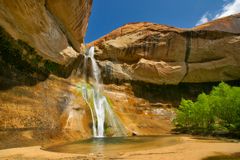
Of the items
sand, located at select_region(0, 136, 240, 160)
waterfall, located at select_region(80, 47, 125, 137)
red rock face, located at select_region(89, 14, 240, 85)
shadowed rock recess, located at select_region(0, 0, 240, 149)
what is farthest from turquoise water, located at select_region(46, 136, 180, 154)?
red rock face, located at select_region(89, 14, 240, 85)

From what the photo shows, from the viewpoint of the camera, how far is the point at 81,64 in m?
33.2

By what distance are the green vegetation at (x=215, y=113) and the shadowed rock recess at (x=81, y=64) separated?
3.49m

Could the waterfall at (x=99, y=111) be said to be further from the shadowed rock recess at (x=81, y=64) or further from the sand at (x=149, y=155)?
the sand at (x=149, y=155)

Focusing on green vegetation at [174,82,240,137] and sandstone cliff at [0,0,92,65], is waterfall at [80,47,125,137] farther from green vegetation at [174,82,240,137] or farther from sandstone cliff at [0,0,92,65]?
green vegetation at [174,82,240,137]

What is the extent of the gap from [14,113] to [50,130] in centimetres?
335

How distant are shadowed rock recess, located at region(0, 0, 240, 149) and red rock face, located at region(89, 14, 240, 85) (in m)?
0.16

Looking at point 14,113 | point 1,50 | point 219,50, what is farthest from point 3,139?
point 219,50

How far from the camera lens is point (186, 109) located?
29.0 metres

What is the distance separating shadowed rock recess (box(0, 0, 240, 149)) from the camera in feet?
60.5

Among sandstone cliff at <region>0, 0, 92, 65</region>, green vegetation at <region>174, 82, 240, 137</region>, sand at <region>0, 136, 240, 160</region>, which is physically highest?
sandstone cliff at <region>0, 0, 92, 65</region>

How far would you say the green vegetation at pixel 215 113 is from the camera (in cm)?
2070

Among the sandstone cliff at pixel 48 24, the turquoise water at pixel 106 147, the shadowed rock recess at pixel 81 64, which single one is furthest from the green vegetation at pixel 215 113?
the sandstone cliff at pixel 48 24

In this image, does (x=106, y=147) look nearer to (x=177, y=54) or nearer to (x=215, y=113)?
(x=215, y=113)

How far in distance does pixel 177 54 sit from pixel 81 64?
1639 centimetres
